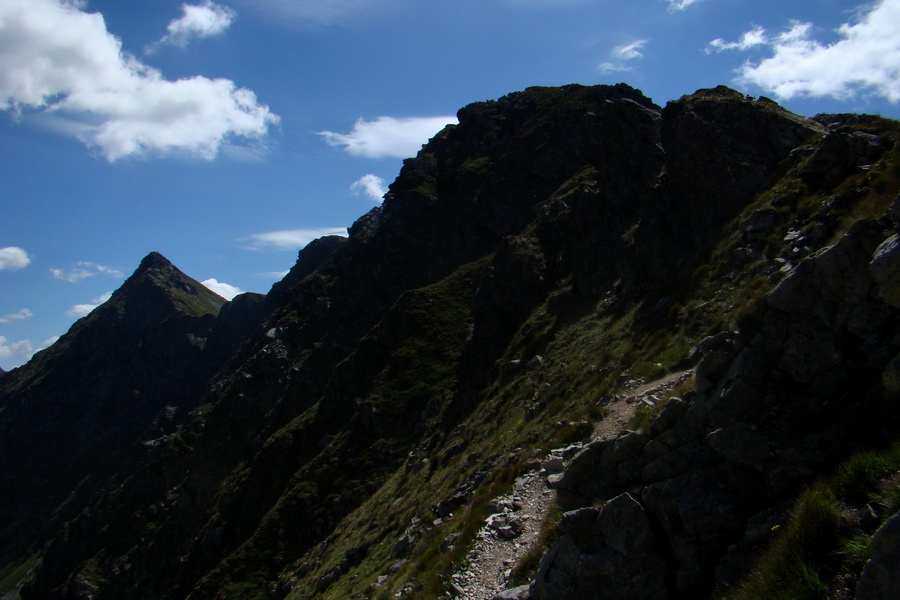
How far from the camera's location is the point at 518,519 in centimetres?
1337

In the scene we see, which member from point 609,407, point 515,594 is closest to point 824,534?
point 515,594

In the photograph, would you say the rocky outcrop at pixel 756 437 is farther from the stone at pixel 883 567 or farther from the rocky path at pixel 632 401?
the rocky path at pixel 632 401

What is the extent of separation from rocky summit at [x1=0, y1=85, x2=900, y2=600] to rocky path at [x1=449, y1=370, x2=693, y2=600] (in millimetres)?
97

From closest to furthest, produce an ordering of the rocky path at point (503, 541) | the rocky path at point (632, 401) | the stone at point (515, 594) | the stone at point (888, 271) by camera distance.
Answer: the stone at point (888, 271) < the stone at point (515, 594) < the rocky path at point (503, 541) < the rocky path at point (632, 401)

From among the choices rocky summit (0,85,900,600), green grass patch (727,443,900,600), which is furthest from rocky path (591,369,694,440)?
green grass patch (727,443,900,600)

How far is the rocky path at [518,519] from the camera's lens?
11.9 m

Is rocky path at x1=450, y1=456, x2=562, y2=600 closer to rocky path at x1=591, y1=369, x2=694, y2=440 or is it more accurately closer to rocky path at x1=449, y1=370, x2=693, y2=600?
rocky path at x1=449, y1=370, x2=693, y2=600

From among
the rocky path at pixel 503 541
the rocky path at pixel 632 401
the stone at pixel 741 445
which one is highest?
the stone at pixel 741 445

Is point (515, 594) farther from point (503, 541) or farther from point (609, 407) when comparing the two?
point (609, 407)

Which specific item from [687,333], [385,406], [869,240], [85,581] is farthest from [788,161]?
[85,581]

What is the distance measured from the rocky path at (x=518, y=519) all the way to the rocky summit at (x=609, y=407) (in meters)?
0.10

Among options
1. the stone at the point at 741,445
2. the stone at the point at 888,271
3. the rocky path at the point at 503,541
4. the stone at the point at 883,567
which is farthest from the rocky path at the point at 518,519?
the stone at the point at 883,567

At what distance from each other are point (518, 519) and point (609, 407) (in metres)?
5.41

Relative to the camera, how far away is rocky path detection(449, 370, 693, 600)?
39.2 feet
